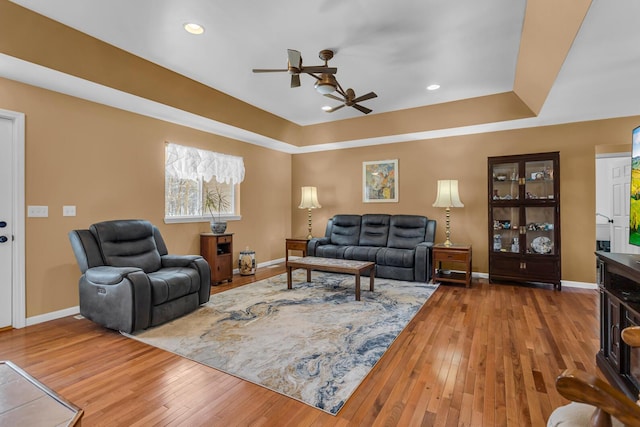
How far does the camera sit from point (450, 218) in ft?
18.3

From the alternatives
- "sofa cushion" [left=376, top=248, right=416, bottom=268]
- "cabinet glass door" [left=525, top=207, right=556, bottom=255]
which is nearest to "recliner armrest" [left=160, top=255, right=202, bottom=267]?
"sofa cushion" [left=376, top=248, right=416, bottom=268]

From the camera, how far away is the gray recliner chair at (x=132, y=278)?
9.50 ft

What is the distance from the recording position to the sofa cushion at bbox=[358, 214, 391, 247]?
570 centimetres

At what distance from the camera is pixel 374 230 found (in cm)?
583

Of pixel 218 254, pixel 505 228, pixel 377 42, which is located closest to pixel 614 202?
pixel 505 228

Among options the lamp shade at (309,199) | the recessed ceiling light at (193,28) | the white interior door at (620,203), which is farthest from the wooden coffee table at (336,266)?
the white interior door at (620,203)

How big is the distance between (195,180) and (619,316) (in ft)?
16.7

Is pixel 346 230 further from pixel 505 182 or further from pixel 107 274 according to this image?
pixel 107 274

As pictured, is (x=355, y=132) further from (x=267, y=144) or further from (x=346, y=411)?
(x=346, y=411)

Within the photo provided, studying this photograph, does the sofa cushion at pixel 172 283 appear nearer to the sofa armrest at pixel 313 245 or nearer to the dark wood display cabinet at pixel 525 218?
the sofa armrest at pixel 313 245

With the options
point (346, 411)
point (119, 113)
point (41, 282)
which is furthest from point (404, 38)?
point (41, 282)

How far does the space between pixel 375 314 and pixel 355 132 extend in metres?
3.63

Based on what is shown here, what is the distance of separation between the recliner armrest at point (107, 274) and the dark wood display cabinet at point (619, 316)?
3729mm

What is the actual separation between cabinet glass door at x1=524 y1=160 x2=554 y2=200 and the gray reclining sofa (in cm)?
148
